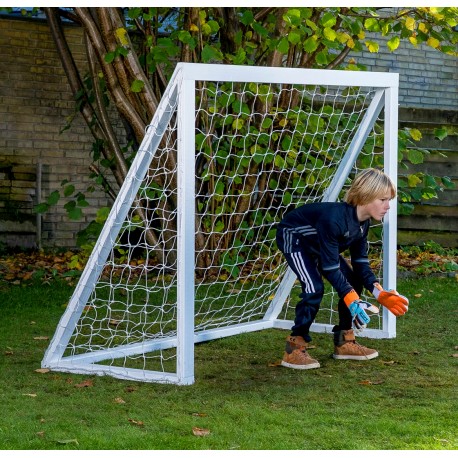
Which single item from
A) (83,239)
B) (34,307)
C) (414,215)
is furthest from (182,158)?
(414,215)

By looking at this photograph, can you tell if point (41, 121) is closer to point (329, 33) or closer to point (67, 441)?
point (329, 33)

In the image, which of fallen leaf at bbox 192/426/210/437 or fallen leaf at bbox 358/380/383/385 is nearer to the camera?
fallen leaf at bbox 192/426/210/437

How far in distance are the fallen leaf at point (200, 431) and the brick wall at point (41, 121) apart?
727 centimetres

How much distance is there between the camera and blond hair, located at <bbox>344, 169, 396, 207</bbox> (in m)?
A: 5.21

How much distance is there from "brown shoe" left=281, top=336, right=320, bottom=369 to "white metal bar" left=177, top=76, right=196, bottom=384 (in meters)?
0.71

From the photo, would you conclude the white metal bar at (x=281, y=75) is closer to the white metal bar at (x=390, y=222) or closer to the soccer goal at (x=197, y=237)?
the soccer goal at (x=197, y=237)

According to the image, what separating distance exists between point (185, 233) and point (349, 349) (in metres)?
1.38

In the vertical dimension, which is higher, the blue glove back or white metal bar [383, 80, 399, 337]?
white metal bar [383, 80, 399, 337]

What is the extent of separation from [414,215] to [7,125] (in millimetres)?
4606

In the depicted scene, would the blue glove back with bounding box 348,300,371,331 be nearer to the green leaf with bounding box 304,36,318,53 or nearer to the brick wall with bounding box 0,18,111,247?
the green leaf with bounding box 304,36,318,53

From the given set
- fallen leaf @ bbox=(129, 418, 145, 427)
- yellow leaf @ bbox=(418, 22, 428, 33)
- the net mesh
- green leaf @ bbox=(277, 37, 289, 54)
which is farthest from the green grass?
yellow leaf @ bbox=(418, 22, 428, 33)

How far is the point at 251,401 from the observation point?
4.62 meters

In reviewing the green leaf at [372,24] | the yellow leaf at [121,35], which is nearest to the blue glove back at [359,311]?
the green leaf at [372,24]

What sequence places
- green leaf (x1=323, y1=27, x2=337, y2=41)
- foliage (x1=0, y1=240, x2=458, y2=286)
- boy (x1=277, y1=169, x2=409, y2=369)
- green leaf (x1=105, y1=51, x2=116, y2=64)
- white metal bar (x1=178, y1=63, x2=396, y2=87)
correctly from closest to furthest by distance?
white metal bar (x1=178, y1=63, x2=396, y2=87) < boy (x1=277, y1=169, x2=409, y2=369) < green leaf (x1=323, y1=27, x2=337, y2=41) < green leaf (x1=105, y1=51, x2=116, y2=64) < foliage (x1=0, y1=240, x2=458, y2=286)
